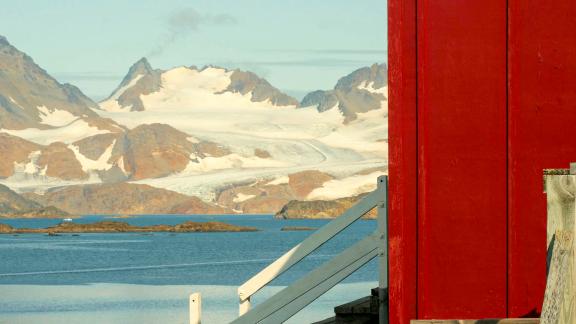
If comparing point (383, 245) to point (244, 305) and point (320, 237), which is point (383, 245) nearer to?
point (320, 237)

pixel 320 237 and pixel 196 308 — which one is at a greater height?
pixel 320 237

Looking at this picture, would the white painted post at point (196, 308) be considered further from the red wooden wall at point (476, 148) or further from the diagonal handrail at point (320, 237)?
the red wooden wall at point (476, 148)

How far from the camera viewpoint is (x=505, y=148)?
990 centimetres

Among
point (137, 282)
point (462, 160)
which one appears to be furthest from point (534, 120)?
point (137, 282)

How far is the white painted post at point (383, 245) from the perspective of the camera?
11.0m

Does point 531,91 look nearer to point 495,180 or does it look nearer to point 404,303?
point 495,180

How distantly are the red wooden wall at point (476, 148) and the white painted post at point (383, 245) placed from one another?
3.28 feet

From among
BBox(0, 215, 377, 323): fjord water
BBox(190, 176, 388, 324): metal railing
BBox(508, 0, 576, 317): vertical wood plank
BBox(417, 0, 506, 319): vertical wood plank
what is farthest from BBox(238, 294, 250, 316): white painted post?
BBox(0, 215, 377, 323): fjord water

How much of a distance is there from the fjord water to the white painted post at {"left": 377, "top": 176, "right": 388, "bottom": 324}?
34.8 meters

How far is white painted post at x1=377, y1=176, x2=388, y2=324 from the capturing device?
11.0 metres

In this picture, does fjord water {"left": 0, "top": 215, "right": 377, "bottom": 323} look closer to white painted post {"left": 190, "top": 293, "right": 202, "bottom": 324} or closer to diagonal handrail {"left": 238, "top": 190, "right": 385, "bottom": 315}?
white painted post {"left": 190, "top": 293, "right": 202, "bottom": 324}

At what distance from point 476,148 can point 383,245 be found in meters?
1.77

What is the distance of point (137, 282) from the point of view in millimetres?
94812

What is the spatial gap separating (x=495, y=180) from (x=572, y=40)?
1.34 meters
